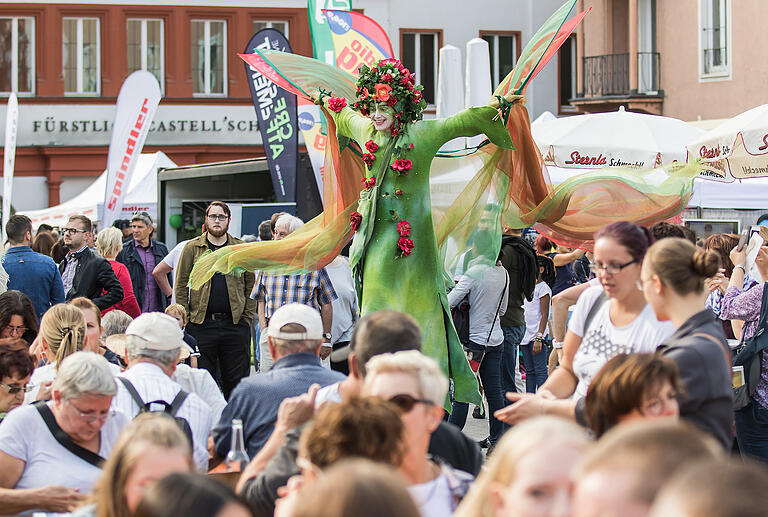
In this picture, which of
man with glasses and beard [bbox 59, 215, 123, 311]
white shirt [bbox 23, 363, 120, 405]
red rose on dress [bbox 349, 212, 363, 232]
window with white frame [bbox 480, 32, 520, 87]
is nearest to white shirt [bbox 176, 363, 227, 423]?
white shirt [bbox 23, 363, 120, 405]

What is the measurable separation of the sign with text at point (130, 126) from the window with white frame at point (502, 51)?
47.9ft

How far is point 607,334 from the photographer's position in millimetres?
4625

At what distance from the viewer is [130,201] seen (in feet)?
70.3

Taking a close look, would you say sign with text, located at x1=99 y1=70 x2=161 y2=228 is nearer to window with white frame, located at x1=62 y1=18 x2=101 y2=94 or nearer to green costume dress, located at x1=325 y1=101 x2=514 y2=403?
green costume dress, located at x1=325 y1=101 x2=514 y2=403

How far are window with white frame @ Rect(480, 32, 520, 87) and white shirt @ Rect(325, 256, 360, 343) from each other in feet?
75.8

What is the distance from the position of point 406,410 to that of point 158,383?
1.82 meters

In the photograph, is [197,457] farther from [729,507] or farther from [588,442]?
[729,507]

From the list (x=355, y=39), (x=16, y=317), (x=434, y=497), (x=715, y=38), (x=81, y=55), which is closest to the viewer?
(x=434, y=497)

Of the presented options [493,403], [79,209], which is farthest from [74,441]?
[79,209]

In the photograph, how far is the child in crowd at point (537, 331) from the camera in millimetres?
10234

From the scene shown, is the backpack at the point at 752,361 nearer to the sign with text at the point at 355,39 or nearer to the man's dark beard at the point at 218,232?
the man's dark beard at the point at 218,232

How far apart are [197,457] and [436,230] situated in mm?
3448

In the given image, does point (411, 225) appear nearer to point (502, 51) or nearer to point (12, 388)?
point (12, 388)

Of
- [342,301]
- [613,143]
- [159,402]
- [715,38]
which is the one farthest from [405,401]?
[715,38]
